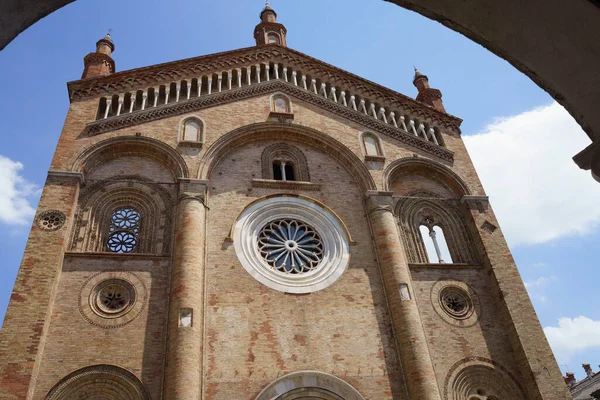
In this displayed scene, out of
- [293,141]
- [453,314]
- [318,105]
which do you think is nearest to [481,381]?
[453,314]

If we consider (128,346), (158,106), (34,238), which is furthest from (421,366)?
(158,106)

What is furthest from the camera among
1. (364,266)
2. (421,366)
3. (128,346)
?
(364,266)

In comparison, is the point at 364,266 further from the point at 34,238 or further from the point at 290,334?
the point at 34,238

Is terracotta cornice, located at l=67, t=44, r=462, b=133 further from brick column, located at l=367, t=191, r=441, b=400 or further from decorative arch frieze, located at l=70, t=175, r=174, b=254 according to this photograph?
brick column, located at l=367, t=191, r=441, b=400

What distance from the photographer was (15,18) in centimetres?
292

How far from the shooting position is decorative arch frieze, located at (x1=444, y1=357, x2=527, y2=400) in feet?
38.9

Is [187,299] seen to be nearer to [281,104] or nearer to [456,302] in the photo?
[456,302]

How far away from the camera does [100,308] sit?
1113 centimetres

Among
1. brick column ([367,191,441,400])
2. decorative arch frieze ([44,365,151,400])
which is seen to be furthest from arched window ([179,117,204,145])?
decorative arch frieze ([44,365,151,400])

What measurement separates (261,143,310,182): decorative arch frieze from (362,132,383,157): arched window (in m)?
2.14

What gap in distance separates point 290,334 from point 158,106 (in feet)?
26.8

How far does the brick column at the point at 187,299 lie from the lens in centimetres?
1019

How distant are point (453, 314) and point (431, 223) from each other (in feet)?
10.5

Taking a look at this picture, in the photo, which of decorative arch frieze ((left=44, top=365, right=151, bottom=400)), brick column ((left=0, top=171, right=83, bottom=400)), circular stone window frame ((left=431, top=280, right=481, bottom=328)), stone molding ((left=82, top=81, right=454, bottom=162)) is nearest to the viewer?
brick column ((left=0, top=171, right=83, bottom=400))
